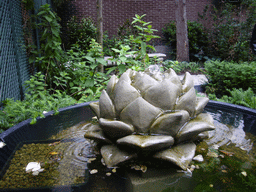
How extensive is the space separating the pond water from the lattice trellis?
243cm

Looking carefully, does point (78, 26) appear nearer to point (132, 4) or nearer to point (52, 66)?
point (132, 4)

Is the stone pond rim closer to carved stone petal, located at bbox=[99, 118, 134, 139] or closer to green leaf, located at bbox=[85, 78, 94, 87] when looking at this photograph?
carved stone petal, located at bbox=[99, 118, 134, 139]

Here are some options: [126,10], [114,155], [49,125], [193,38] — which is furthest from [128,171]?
[193,38]

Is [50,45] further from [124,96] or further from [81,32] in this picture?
[81,32]

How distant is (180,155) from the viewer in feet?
2.85

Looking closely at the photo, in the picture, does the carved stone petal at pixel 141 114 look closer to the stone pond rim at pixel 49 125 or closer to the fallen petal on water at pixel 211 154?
the fallen petal on water at pixel 211 154

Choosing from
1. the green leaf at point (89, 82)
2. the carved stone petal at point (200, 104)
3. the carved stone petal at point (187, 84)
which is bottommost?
the green leaf at point (89, 82)

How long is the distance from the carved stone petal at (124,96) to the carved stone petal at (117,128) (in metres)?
0.11

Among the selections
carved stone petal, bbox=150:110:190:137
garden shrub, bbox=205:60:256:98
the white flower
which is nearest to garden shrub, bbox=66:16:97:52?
garden shrub, bbox=205:60:256:98

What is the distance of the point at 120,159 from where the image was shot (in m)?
0.85

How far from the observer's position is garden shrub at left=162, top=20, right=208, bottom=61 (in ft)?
38.9

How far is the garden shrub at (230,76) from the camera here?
4.57 meters

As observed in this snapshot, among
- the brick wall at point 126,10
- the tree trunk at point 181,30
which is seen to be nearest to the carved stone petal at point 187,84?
the tree trunk at point 181,30

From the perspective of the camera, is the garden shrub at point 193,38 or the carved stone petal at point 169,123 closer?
the carved stone petal at point 169,123
